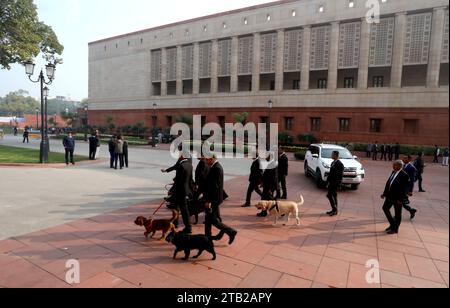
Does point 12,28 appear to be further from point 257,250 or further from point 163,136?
point 257,250

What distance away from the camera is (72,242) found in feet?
17.5

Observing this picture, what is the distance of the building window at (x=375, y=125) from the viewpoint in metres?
29.0

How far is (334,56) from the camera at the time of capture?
101ft

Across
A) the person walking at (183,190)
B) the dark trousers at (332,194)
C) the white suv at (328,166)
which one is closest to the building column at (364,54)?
the white suv at (328,166)

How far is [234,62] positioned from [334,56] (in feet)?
39.7

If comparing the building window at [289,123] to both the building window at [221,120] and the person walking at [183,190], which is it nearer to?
the building window at [221,120]

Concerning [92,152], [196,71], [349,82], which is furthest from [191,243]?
[196,71]

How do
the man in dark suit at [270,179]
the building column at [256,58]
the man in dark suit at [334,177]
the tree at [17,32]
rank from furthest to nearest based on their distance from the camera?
1. the building column at [256,58]
2. the tree at [17,32]
3. the man in dark suit at [270,179]
4. the man in dark suit at [334,177]

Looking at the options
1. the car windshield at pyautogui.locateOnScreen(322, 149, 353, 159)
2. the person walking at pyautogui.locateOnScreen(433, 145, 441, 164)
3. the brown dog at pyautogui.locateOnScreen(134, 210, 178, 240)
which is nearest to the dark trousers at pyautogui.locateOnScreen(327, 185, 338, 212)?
the brown dog at pyautogui.locateOnScreen(134, 210, 178, 240)

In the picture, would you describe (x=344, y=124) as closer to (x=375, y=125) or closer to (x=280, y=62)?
(x=375, y=125)

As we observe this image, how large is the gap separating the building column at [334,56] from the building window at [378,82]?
4.09m
